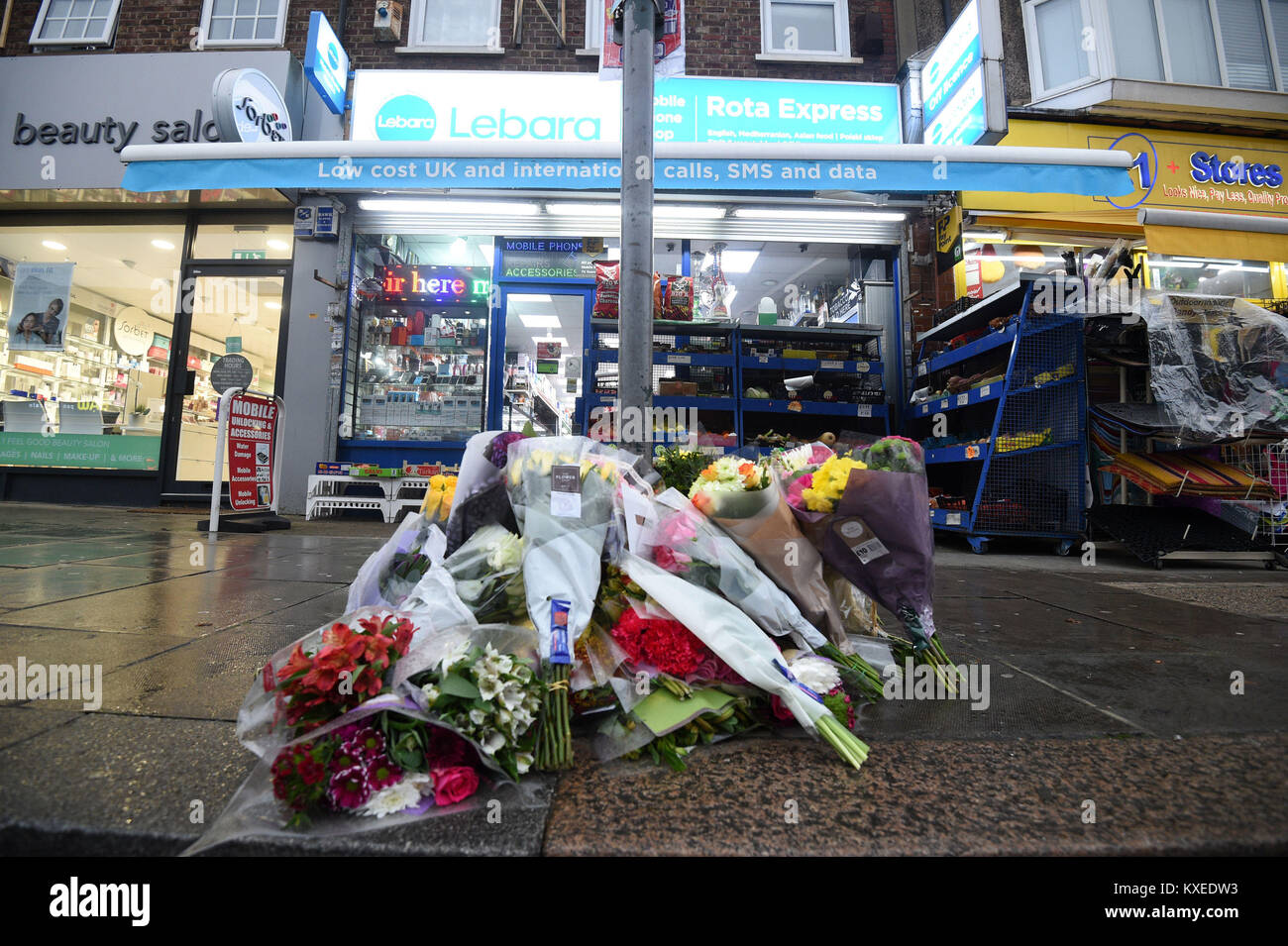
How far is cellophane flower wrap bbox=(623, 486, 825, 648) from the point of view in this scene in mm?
1730

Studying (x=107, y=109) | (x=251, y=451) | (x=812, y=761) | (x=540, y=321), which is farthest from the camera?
(x=540, y=321)

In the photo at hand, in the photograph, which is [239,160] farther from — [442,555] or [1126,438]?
[1126,438]

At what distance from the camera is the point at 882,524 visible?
1813mm

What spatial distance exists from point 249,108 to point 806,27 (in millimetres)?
7022

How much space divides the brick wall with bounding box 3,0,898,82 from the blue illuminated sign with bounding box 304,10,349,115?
613 mm

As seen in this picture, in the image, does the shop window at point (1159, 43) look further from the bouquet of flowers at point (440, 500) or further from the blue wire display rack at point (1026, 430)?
the bouquet of flowers at point (440, 500)

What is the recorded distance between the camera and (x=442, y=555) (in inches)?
72.7

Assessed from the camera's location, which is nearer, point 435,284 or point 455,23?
point 435,284

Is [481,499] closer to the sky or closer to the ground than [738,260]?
closer to the ground

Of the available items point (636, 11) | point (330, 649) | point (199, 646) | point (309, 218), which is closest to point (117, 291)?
point (309, 218)

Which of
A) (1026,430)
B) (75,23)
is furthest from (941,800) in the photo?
(75,23)

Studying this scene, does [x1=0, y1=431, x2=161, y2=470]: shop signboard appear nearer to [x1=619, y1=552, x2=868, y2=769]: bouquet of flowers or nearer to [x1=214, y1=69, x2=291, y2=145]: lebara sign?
[x1=214, y1=69, x2=291, y2=145]: lebara sign

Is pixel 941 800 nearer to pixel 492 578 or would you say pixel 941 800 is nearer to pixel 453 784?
pixel 453 784

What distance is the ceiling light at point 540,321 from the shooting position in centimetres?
822
